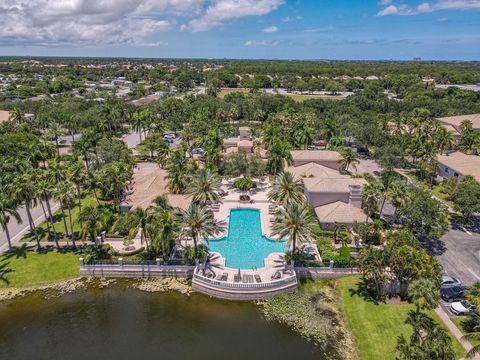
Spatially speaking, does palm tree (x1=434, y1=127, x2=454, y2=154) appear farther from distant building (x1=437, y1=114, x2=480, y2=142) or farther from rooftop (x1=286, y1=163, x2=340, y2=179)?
rooftop (x1=286, y1=163, x2=340, y2=179)

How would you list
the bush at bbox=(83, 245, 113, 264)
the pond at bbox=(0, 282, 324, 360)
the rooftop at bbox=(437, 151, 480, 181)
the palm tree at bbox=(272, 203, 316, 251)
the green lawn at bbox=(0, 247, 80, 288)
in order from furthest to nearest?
1. the rooftop at bbox=(437, 151, 480, 181)
2. the bush at bbox=(83, 245, 113, 264)
3. the green lawn at bbox=(0, 247, 80, 288)
4. the palm tree at bbox=(272, 203, 316, 251)
5. the pond at bbox=(0, 282, 324, 360)

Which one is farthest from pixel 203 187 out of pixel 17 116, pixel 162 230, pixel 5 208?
pixel 17 116

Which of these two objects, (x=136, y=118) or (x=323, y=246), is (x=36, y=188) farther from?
(x=136, y=118)

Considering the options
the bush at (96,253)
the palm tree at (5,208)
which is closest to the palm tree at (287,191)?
the bush at (96,253)

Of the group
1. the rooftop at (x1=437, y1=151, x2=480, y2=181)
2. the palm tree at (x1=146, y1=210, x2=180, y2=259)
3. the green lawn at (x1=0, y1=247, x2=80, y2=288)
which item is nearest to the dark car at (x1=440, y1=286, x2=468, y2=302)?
the palm tree at (x1=146, y1=210, x2=180, y2=259)

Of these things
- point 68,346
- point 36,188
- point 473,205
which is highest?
point 36,188

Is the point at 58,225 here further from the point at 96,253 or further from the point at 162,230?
the point at 162,230

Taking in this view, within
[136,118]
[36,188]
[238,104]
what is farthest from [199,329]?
[238,104]
